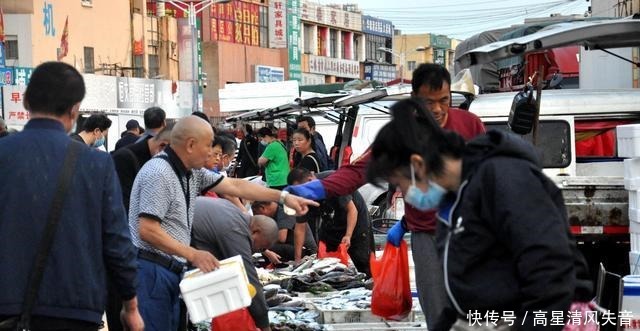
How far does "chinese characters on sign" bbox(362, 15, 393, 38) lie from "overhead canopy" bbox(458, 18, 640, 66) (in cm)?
8432

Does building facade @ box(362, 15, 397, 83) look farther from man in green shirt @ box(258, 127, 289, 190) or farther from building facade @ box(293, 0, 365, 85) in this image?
man in green shirt @ box(258, 127, 289, 190)

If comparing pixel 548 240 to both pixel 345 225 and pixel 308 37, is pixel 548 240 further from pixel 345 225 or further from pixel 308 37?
pixel 308 37

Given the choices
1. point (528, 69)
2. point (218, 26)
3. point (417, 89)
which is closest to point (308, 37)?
point (218, 26)

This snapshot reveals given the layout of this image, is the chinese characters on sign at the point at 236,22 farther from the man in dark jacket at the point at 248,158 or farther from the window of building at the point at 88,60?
the man in dark jacket at the point at 248,158

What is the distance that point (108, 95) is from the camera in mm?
44125

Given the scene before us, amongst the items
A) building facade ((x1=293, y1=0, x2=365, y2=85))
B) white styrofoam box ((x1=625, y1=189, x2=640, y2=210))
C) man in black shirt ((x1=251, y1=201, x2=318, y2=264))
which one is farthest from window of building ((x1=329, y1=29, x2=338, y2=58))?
white styrofoam box ((x1=625, y1=189, x2=640, y2=210))

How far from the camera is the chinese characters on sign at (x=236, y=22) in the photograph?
232 feet

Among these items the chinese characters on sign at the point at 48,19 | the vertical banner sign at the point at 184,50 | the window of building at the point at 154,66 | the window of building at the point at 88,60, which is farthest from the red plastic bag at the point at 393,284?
the vertical banner sign at the point at 184,50

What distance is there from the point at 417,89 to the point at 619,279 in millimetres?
1838

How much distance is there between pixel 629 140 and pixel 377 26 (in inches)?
3593

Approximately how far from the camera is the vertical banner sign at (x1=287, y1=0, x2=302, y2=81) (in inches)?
3081

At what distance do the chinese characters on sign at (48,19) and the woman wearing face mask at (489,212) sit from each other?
43.2m

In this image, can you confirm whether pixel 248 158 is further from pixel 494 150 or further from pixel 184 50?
pixel 184 50

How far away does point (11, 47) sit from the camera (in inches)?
1754
